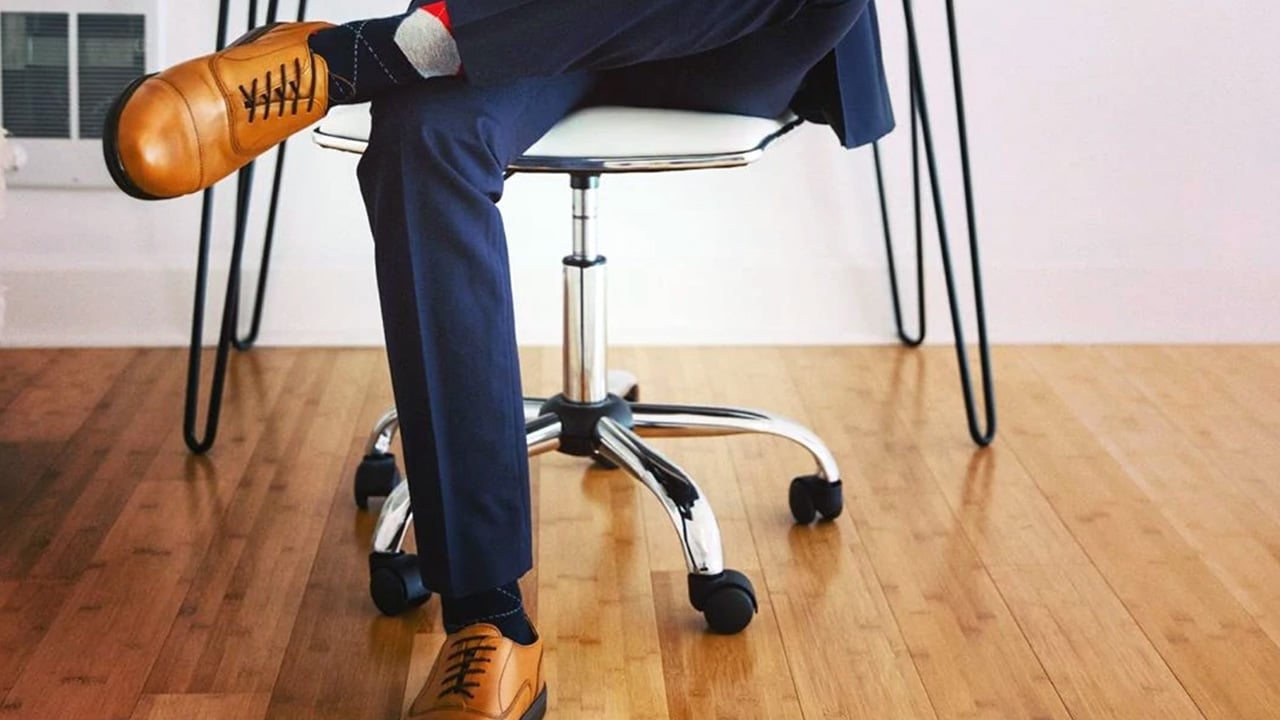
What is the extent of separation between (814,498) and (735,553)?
0.11 meters

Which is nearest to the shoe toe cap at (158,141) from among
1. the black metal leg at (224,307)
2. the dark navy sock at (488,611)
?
the dark navy sock at (488,611)

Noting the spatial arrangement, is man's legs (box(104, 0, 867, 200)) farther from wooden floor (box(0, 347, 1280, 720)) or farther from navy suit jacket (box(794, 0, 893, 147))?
wooden floor (box(0, 347, 1280, 720))

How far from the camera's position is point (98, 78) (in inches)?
83.8

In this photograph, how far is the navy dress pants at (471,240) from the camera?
1.18 m

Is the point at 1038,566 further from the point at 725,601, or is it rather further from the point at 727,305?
the point at 727,305

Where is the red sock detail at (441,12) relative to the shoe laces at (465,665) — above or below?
above

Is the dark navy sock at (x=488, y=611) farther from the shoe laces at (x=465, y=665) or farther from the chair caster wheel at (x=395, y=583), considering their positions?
the chair caster wheel at (x=395, y=583)

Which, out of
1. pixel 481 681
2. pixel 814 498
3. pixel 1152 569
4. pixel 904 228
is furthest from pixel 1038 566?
pixel 904 228

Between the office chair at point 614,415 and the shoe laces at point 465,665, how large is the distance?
0.64 feet

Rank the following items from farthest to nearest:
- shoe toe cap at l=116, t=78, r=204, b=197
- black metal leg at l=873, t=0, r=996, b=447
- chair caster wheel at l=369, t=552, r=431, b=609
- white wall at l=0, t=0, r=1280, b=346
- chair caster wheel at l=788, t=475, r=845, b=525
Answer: white wall at l=0, t=0, r=1280, b=346
black metal leg at l=873, t=0, r=996, b=447
chair caster wheel at l=788, t=475, r=845, b=525
chair caster wheel at l=369, t=552, r=431, b=609
shoe toe cap at l=116, t=78, r=204, b=197

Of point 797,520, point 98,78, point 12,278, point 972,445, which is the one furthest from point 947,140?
point 12,278

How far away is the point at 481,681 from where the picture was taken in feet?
4.03

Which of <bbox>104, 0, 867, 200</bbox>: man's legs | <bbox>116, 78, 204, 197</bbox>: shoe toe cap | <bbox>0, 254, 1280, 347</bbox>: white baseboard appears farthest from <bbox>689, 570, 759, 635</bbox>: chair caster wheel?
<bbox>0, 254, 1280, 347</bbox>: white baseboard

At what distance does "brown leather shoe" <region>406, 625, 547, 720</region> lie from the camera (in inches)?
48.3
